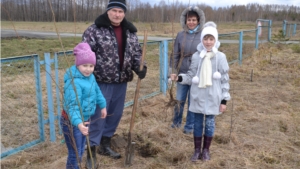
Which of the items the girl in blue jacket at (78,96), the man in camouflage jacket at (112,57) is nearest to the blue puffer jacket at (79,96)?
the girl in blue jacket at (78,96)

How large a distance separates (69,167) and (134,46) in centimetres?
126

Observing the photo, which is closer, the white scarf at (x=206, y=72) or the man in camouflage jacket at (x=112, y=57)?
the man in camouflage jacket at (x=112, y=57)

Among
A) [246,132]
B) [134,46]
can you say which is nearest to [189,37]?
[134,46]

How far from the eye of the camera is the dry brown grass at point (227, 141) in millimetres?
3078

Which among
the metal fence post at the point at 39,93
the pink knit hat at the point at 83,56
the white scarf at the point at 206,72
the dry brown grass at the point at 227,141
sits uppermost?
the pink knit hat at the point at 83,56

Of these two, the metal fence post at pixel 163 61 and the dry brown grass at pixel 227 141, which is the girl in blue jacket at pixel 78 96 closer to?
the dry brown grass at pixel 227 141

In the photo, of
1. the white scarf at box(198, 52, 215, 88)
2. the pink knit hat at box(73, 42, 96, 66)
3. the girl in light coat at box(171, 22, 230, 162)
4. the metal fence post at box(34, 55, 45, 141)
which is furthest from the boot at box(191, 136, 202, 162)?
the metal fence post at box(34, 55, 45, 141)

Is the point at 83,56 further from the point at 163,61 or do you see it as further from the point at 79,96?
the point at 163,61

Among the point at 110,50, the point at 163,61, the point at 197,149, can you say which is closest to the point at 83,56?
the point at 110,50

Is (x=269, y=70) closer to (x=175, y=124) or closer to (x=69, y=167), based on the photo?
(x=175, y=124)

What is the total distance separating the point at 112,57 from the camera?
2764mm

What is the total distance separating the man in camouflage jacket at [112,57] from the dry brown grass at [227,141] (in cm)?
47

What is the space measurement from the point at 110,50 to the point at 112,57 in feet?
0.23

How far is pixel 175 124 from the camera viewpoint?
13.3ft
